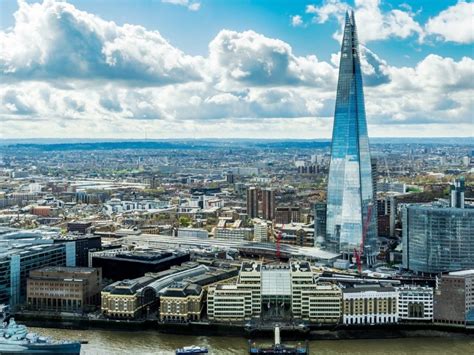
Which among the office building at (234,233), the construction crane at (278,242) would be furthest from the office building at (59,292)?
the office building at (234,233)

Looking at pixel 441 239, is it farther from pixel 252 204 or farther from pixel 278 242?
pixel 252 204

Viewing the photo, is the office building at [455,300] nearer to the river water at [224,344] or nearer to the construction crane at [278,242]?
the river water at [224,344]

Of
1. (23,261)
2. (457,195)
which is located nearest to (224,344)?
(23,261)

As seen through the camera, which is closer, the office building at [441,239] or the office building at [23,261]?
the office building at [23,261]

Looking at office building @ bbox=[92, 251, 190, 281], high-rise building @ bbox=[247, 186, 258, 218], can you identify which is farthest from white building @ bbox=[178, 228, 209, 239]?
office building @ bbox=[92, 251, 190, 281]

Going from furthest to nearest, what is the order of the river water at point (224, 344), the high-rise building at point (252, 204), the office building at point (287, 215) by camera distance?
the high-rise building at point (252, 204)
the office building at point (287, 215)
the river water at point (224, 344)

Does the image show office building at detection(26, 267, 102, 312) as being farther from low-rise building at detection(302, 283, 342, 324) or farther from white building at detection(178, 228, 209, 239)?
white building at detection(178, 228, 209, 239)
